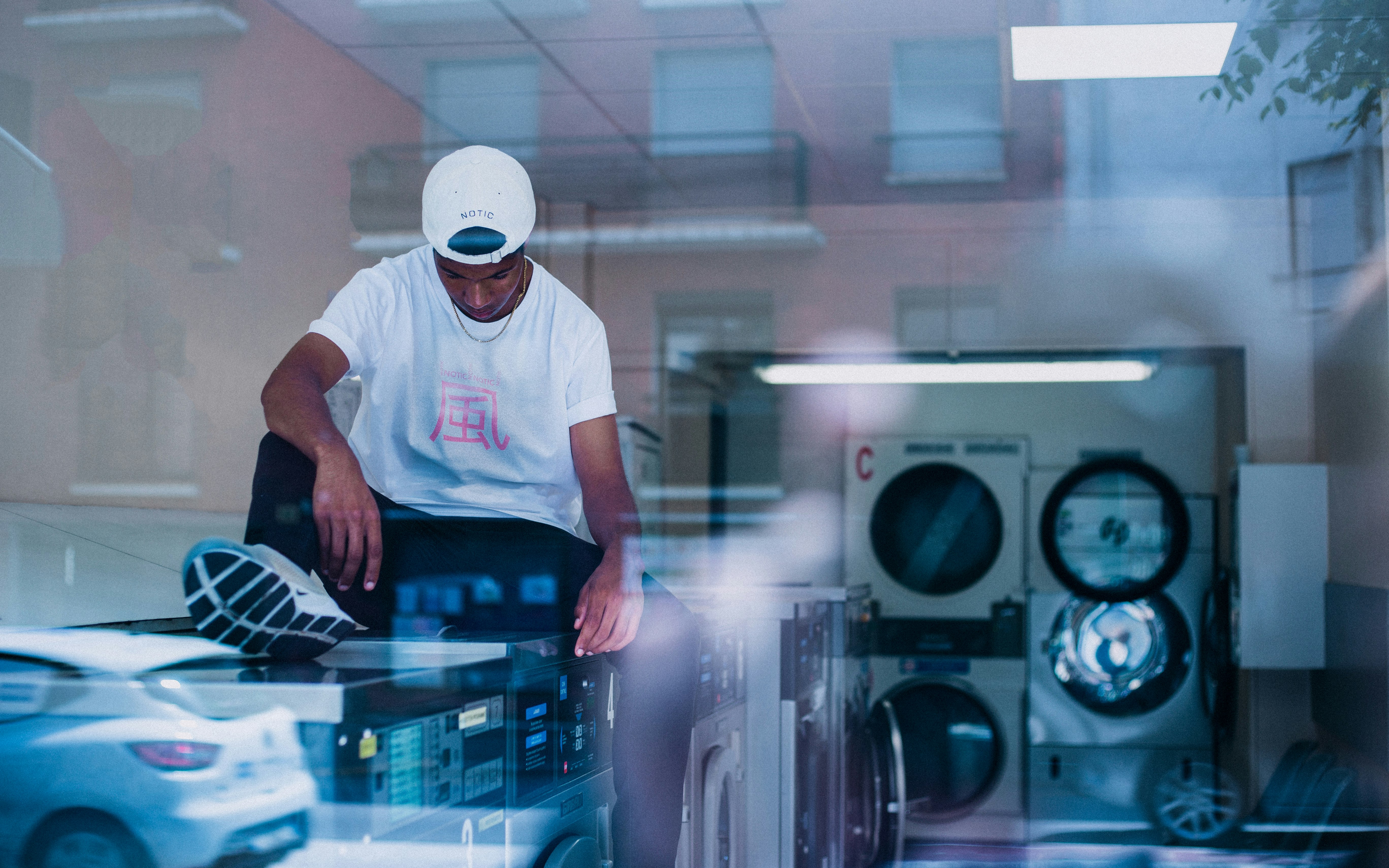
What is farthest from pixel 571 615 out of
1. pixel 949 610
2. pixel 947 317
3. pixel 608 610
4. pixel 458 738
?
pixel 947 317

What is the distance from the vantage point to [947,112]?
4.27m

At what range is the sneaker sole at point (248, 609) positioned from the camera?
1.08 meters

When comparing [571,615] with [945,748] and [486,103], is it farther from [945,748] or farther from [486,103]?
[945,748]

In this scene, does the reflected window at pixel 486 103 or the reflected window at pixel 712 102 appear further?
the reflected window at pixel 486 103

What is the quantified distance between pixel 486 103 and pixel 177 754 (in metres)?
3.70

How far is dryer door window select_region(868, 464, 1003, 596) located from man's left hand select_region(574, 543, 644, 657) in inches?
155

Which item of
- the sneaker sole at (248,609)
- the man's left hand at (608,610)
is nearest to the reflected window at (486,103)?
the man's left hand at (608,610)

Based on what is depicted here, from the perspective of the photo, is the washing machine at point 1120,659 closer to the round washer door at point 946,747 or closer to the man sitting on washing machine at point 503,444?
the round washer door at point 946,747

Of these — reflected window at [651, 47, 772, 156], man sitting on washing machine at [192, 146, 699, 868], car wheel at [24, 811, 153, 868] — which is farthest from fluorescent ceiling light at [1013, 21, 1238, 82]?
car wheel at [24, 811, 153, 868]

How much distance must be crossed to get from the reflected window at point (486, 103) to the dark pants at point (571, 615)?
2645 millimetres

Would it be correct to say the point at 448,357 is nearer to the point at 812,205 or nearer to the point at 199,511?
the point at 199,511

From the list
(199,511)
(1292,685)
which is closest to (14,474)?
(199,511)

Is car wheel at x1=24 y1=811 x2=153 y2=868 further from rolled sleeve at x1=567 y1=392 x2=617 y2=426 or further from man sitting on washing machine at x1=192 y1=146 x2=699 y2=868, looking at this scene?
rolled sleeve at x1=567 y1=392 x2=617 y2=426

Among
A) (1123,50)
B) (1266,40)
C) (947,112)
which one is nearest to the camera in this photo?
(1266,40)
